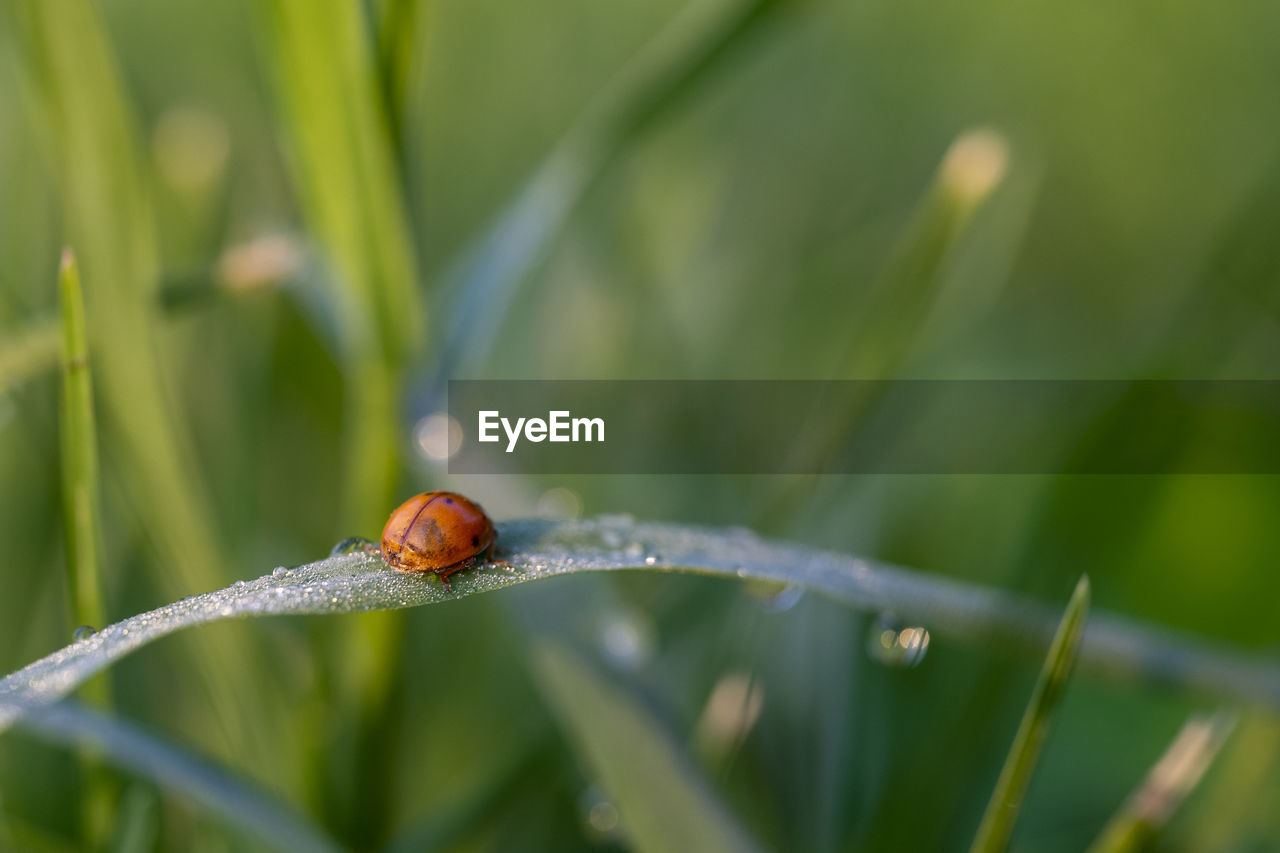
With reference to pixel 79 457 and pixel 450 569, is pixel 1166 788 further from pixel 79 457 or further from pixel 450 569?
pixel 79 457

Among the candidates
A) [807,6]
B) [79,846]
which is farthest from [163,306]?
[807,6]

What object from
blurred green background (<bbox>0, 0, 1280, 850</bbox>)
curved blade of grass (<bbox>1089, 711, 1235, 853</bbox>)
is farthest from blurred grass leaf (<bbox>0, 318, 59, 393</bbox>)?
curved blade of grass (<bbox>1089, 711, 1235, 853</bbox>)

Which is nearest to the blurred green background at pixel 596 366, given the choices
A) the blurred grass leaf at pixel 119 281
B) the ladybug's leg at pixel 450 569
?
the blurred grass leaf at pixel 119 281

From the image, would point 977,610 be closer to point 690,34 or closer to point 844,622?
point 844,622

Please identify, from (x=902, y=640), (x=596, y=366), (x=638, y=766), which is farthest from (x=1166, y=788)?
(x=596, y=366)

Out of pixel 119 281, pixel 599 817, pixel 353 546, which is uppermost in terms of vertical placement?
pixel 119 281

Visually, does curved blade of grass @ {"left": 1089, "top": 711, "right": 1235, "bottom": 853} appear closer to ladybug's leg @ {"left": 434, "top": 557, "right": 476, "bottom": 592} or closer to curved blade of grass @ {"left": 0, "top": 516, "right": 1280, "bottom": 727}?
curved blade of grass @ {"left": 0, "top": 516, "right": 1280, "bottom": 727}
